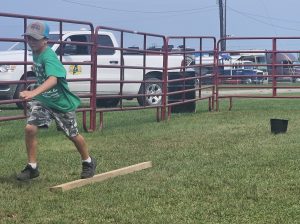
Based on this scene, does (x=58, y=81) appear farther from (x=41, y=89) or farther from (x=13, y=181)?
(x=13, y=181)

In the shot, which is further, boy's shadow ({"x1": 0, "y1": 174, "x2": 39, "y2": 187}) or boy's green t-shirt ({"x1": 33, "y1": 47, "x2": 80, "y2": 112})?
boy's shadow ({"x1": 0, "y1": 174, "x2": 39, "y2": 187})

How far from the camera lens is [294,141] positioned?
8.45 m

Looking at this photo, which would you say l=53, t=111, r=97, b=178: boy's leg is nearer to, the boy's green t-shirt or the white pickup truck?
the boy's green t-shirt

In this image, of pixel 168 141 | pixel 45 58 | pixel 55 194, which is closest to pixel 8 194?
pixel 55 194

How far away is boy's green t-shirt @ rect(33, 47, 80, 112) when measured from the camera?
5.88m

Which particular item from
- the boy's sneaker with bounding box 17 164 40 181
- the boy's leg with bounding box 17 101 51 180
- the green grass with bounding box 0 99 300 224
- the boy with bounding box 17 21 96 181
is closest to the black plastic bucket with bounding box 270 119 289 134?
the green grass with bounding box 0 99 300 224

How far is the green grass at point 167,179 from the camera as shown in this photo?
486 centimetres

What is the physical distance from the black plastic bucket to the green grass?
0.15m

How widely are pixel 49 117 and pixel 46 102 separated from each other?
6.3 inches

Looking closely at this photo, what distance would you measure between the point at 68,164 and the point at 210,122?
4.93 metres

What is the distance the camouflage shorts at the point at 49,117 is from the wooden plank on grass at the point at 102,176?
0.49 m

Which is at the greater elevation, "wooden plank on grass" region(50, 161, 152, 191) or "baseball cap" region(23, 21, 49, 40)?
"baseball cap" region(23, 21, 49, 40)

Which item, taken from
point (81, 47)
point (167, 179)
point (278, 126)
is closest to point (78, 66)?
point (81, 47)

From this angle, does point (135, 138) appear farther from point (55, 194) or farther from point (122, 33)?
point (55, 194)
